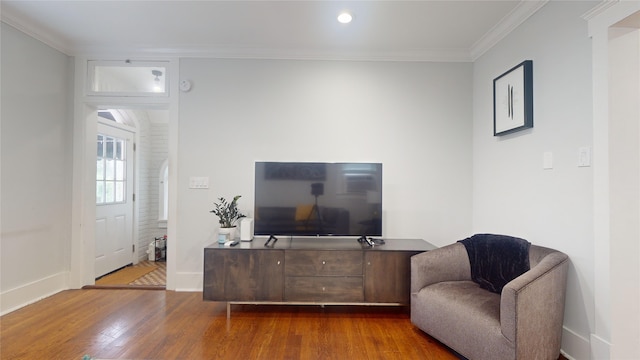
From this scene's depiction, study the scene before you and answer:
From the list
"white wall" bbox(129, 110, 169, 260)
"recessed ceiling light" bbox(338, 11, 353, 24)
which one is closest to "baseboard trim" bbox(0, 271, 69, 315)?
"white wall" bbox(129, 110, 169, 260)

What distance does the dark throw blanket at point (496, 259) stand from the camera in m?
2.20

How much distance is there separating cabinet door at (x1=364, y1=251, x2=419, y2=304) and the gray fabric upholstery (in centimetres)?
22

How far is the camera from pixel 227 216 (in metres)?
2.99

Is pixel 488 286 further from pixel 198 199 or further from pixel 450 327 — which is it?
pixel 198 199

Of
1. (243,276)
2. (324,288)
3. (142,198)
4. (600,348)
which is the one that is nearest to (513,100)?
(600,348)

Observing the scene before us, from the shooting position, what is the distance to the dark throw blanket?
2195mm

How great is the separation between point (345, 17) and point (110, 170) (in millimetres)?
3452

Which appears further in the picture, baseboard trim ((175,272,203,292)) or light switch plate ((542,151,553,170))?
baseboard trim ((175,272,203,292))

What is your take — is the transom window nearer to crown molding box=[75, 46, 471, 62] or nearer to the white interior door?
the white interior door

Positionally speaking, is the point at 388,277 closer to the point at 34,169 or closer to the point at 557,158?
the point at 557,158

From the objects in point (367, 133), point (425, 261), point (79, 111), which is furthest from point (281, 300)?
point (79, 111)

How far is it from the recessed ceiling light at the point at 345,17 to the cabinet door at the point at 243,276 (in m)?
2.11

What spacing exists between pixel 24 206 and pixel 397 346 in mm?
3474

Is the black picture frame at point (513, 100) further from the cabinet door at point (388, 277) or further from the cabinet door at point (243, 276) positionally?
the cabinet door at point (243, 276)
